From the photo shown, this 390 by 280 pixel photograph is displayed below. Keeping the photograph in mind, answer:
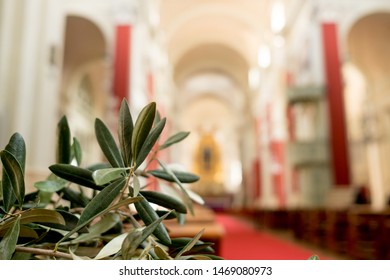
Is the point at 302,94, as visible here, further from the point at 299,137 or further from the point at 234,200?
the point at 234,200

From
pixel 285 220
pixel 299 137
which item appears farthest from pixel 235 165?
pixel 285 220

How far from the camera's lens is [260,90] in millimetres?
17781

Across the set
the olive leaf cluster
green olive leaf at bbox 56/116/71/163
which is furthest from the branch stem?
green olive leaf at bbox 56/116/71/163

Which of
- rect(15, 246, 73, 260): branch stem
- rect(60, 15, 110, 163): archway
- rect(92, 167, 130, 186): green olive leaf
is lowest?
rect(15, 246, 73, 260): branch stem

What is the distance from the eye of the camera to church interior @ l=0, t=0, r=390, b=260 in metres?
3.74

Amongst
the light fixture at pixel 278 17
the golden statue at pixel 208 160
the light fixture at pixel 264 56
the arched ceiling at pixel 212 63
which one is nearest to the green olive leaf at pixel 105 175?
the light fixture at pixel 278 17

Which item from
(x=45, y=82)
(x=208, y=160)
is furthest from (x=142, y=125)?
(x=208, y=160)

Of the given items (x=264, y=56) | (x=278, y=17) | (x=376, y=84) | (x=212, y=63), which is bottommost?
(x=376, y=84)

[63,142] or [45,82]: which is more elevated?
[45,82]

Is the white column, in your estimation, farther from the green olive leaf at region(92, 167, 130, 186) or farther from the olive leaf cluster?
the green olive leaf at region(92, 167, 130, 186)

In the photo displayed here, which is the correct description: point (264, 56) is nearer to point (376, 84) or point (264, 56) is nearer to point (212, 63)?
point (376, 84)

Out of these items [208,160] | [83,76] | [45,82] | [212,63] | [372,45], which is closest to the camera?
[45,82]

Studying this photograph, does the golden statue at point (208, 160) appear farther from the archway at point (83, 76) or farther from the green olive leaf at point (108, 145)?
the green olive leaf at point (108, 145)
